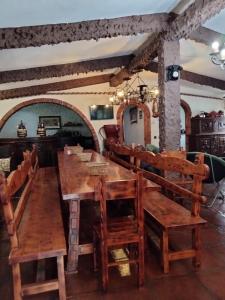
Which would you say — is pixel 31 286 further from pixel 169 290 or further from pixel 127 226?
pixel 169 290

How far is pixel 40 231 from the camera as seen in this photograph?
84.7 inches

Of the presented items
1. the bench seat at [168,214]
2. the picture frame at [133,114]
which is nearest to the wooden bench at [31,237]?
the bench seat at [168,214]

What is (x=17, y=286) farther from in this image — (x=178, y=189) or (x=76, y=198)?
(x=178, y=189)

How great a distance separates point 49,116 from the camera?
10977 millimetres

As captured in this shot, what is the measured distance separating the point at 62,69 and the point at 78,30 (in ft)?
7.47

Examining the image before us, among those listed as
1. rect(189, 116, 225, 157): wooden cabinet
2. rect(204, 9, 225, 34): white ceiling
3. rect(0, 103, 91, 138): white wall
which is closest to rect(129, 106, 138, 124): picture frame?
rect(0, 103, 91, 138): white wall

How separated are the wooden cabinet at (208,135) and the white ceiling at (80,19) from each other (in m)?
2.65

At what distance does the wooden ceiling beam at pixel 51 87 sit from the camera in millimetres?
7527

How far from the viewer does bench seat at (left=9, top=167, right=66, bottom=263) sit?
6.10ft

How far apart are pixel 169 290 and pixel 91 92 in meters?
7.23

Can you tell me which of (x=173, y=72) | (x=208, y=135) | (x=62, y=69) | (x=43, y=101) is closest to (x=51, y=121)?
(x=43, y=101)

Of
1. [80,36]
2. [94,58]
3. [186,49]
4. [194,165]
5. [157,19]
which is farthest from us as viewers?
[94,58]

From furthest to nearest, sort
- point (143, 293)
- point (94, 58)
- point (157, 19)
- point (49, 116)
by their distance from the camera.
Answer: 1. point (49, 116)
2. point (94, 58)
3. point (157, 19)
4. point (143, 293)

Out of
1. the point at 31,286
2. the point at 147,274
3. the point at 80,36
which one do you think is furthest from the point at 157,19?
the point at 31,286
